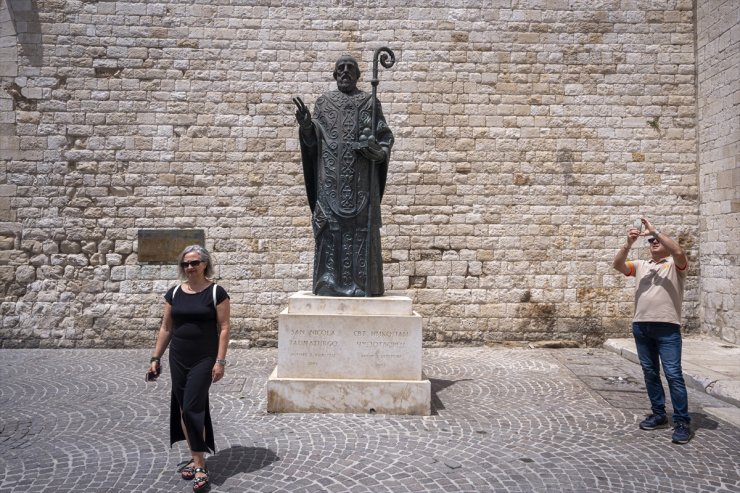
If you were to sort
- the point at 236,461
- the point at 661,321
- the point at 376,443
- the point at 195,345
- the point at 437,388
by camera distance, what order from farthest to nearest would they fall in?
the point at 437,388, the point at 661,321, the point at 376,443, the point at 236,461, the point at 195,345

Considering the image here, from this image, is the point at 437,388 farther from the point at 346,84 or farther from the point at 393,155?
the point at 393,155

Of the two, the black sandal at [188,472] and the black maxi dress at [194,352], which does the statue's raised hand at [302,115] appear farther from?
the black sandal at [188,472]

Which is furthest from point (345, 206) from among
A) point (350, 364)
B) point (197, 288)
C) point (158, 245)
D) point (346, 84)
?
point (158, 245)

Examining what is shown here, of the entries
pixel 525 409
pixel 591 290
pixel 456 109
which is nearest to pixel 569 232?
pixel 591 290

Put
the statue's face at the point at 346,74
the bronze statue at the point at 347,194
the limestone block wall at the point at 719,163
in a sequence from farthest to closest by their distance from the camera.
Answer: the limestone block wall at the point at 719,163
the statue's face at the point at 346,74
the bronze statue at the point at 347,194

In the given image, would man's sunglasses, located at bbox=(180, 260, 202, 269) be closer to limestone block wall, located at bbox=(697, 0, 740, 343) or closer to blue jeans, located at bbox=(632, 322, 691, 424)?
blue jeans, located at bbox=(632, 322, 691, 424)

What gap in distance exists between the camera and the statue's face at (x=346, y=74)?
4695 millimetres

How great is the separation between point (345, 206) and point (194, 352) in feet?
6.72

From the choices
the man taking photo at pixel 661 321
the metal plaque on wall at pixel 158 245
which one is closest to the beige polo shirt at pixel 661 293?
the man taking photo at pixel 661 321

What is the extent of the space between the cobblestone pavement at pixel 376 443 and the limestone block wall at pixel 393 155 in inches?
101

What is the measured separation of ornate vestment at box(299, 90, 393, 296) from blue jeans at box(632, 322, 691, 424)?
2.29 meters

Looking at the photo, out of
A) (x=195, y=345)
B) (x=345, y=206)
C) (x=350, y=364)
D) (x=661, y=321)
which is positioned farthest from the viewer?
(x=345, y=206)

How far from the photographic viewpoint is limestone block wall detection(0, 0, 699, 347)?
7996mm

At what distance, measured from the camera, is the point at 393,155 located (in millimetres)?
8336
